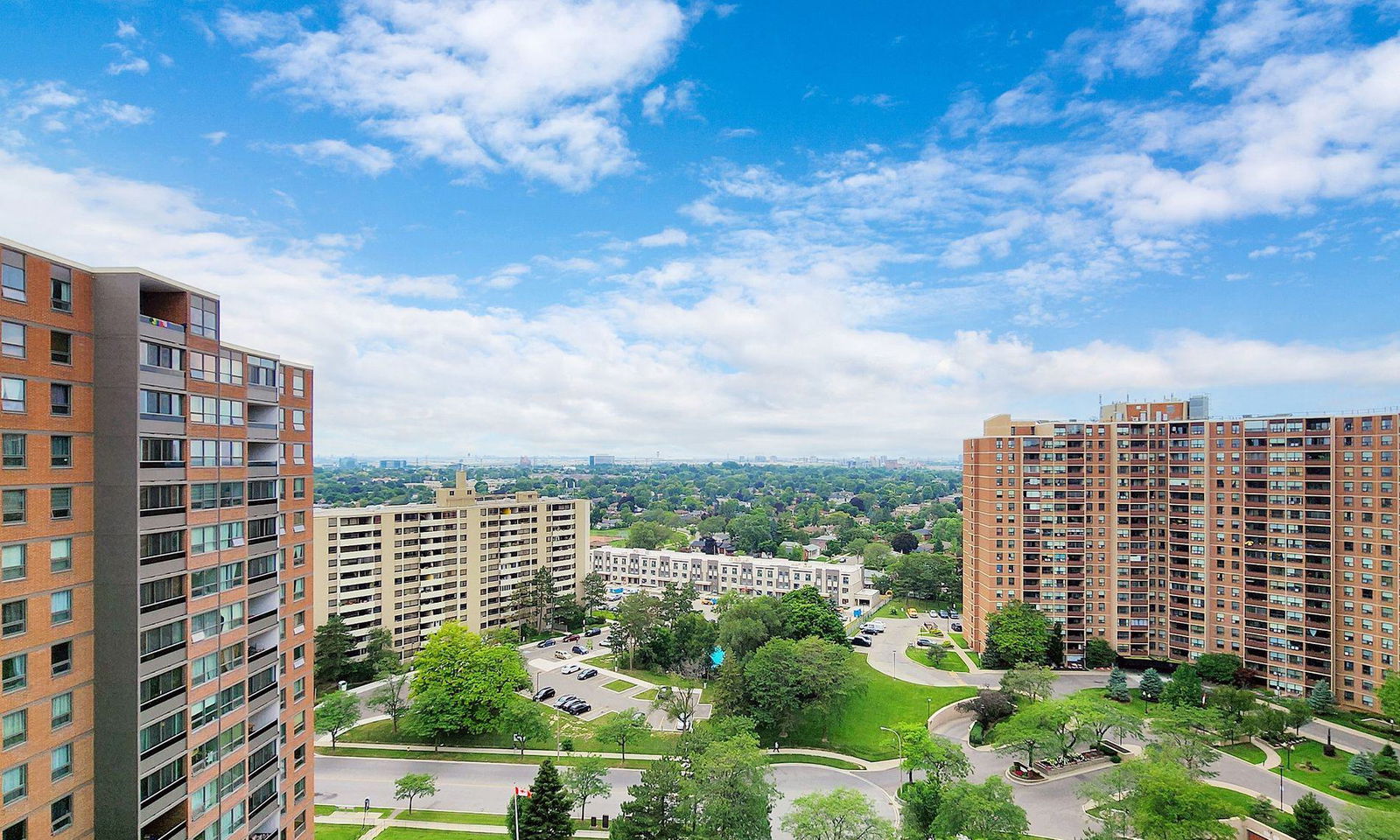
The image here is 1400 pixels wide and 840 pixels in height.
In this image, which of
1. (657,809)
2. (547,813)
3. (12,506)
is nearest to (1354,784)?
(657,809)

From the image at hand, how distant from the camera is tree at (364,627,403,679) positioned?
59281mm

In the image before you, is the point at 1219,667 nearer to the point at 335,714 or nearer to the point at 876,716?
A: the point at 876,716

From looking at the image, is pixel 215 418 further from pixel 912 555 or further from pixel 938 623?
pixel 912 555

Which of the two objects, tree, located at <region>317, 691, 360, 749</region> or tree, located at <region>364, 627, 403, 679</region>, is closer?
tree, located at <region>317, 691, 360, 749</region>

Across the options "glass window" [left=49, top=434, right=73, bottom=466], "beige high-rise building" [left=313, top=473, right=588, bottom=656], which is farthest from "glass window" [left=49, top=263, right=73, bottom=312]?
"beige high-rise building" [left=313, top=473, right=588, bottom=656]

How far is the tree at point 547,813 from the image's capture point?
3209 cm

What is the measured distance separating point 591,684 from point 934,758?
3319 cm

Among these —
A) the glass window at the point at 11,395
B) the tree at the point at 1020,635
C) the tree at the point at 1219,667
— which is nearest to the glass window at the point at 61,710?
the glass window at the point at 11,395

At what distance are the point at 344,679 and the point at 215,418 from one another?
45531 millimetres

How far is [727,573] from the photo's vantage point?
101m

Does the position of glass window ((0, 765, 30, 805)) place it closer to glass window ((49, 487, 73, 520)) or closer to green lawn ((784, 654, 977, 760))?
glass window ((49, 487, 73, 520))

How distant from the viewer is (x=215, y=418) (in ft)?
80.9

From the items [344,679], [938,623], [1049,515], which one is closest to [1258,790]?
[1049,515]

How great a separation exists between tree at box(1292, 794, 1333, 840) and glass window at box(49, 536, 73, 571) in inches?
2194
